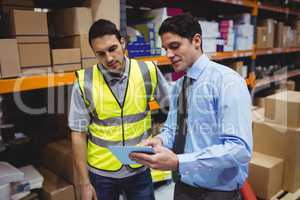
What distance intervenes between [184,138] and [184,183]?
195 mm

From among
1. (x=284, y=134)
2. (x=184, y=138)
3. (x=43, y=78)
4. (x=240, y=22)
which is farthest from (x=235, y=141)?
(x=240, y=22)

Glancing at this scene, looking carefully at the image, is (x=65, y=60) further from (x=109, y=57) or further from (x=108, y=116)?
(x=108, y=116)

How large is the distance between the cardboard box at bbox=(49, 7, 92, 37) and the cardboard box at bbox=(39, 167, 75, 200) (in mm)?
884

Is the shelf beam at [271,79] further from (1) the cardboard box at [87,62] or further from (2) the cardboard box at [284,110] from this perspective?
(1) the cardboard box at [87,62]

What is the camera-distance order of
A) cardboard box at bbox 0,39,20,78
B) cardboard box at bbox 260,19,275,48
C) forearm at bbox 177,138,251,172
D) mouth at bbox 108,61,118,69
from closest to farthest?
1. forearm at bbox 177,138,251,172
2. cardboard box at bbox 0,39,20,78
3. mouth at bbox 108,61,118,69
4. cardboard box at bbox 260,19,275,48

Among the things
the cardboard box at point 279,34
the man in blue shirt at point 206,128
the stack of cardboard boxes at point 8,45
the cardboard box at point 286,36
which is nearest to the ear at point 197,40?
the man in blue shirt at point 206,128

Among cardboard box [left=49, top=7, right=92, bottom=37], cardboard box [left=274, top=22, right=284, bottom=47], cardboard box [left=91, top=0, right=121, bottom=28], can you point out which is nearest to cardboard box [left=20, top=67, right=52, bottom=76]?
cardboard box [left=49, top=7, right=92, bottom=37]

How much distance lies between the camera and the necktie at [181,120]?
3.61 feet

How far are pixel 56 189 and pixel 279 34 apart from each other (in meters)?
3.18

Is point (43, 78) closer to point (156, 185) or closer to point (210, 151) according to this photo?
point (210, 151)

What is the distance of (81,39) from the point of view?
4.80 feet

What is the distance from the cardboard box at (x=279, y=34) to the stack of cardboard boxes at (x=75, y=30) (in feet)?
8.91

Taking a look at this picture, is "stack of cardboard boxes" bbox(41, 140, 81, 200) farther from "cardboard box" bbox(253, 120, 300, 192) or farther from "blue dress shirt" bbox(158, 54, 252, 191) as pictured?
"cardboard box" bbox(253, 120, 300, 192)

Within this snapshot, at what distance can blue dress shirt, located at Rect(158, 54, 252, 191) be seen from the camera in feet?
2.86
